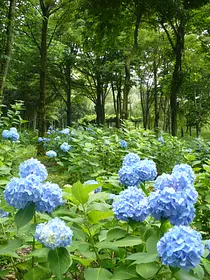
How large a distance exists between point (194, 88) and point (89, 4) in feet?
52.6

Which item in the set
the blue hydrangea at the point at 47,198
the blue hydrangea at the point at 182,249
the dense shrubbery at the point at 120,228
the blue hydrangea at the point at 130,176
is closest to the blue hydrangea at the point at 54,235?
the dense shrubbery at the point at 120,228

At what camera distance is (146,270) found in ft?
3.94

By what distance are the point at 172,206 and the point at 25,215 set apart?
598 millimetres

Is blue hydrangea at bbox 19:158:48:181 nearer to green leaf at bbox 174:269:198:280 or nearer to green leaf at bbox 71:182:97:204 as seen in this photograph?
green leaf at bbox 71:182:97:204

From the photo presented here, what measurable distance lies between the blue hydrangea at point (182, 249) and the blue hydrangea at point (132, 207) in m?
0.31

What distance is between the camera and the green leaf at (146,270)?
3.85ft

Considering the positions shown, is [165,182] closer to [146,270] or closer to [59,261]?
[146,270]

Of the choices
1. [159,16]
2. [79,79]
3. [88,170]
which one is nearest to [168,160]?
[88,170]

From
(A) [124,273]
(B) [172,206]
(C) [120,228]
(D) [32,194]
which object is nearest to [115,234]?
(C) [120,228]

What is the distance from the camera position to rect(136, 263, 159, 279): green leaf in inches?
46.2

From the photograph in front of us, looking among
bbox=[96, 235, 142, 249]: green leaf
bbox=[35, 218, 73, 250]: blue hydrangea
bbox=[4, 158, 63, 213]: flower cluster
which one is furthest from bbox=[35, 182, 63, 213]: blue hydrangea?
bbox=[96, 235, 142, 249]: green leaf

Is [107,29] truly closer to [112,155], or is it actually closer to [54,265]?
[112,155]

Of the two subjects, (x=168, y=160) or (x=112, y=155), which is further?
(x=168, y=160)

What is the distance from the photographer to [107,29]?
37.8 ft
